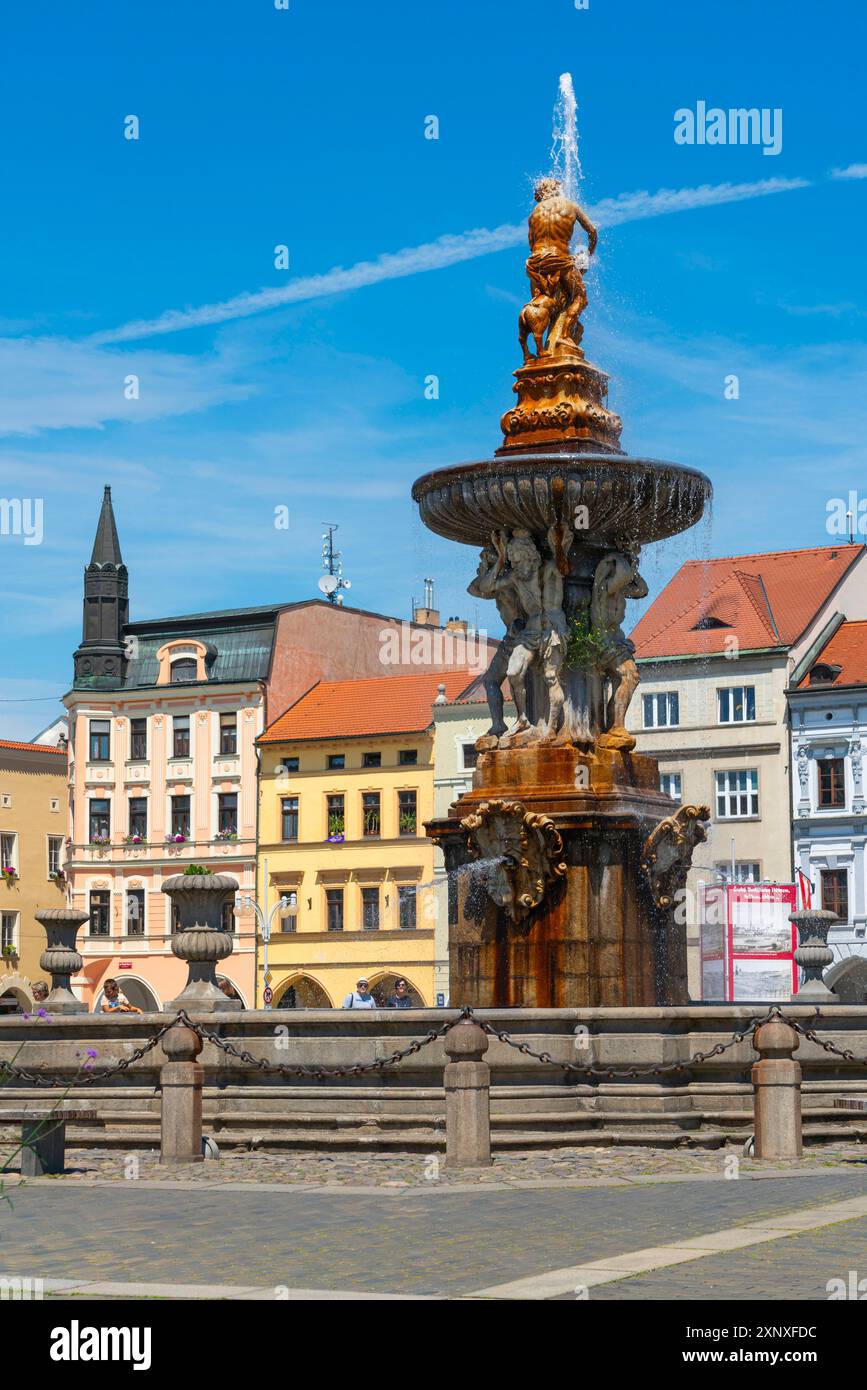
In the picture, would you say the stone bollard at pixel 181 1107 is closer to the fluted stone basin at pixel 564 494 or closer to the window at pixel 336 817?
the fluted stone basin at pixel 564 494

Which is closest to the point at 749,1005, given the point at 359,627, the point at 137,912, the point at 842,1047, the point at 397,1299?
the point at 842,1047

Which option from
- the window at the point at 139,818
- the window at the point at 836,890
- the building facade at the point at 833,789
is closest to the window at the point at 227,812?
the window at the point at 139,818

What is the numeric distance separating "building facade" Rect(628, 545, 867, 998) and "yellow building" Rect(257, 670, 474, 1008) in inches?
250

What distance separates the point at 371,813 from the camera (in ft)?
215

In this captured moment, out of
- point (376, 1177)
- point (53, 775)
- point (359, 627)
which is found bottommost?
point (376, 1177)

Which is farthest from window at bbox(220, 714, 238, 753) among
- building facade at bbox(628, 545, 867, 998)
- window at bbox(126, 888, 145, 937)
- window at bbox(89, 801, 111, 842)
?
building facade at bbox(628, 545, 867, 998)

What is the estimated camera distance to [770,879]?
6119cm

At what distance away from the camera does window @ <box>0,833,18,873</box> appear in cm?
7381

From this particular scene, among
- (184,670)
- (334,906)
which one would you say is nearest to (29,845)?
(184,670)

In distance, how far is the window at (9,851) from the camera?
7381 centimetres

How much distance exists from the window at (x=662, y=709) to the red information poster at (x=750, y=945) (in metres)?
11.5
